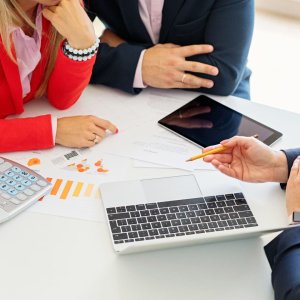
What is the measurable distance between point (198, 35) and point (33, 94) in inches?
22.3

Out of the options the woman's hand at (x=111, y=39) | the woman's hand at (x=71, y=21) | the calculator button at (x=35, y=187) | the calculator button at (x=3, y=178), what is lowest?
the calculator button at (x=35, y=187)

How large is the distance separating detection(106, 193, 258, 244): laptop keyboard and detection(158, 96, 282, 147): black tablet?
0.23 metres

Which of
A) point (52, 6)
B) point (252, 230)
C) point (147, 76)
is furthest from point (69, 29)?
point (252, 230)

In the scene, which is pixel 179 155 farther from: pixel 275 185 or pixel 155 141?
pixel 275 185

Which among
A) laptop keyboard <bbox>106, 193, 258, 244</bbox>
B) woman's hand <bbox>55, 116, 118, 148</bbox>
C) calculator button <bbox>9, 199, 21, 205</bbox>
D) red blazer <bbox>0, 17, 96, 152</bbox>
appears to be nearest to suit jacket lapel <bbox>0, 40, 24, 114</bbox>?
red blazer <bbox>0, 17, 96, 152</bbox>

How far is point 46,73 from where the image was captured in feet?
3.72

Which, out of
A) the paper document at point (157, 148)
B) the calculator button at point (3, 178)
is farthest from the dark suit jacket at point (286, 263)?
the calculator button at point (3, 178)

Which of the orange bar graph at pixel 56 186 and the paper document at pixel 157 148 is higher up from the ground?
the paper document at pixel 157 148

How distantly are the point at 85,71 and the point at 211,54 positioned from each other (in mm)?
407

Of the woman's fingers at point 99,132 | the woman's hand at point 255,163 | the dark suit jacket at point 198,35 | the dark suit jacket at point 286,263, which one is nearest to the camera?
the dark suit jacket at point 286,263

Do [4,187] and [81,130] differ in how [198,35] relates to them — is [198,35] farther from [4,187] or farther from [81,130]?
[4,187]

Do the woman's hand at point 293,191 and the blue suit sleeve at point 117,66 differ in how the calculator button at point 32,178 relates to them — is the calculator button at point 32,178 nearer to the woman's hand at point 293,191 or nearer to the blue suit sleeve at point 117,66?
the blue suit sleeve at point 117,66

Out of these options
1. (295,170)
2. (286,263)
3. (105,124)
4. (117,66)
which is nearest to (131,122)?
(105,124)

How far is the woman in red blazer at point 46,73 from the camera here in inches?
38.0
